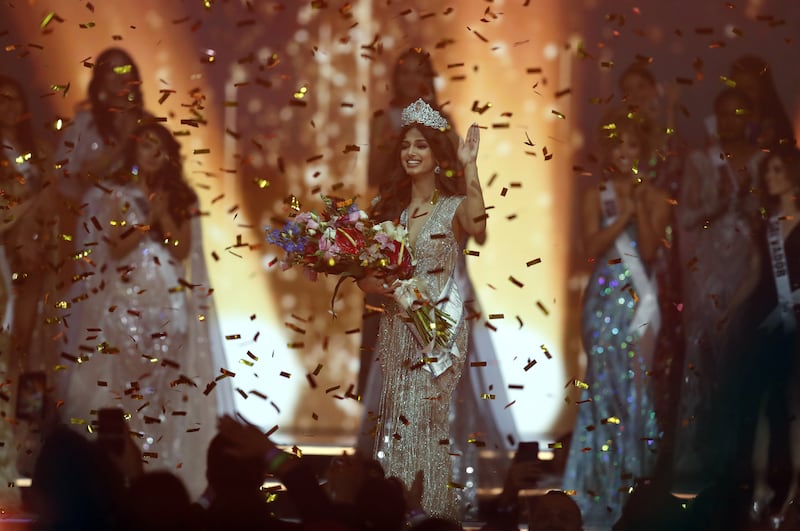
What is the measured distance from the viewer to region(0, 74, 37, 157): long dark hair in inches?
285

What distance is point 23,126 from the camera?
7.25 m

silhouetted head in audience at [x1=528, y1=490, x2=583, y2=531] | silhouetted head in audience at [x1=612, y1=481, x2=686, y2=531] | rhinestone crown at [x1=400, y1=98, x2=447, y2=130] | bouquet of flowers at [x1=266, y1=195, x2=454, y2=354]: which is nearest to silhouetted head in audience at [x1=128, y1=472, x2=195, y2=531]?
silhouetted head in audience at [x1=528, y1=490, x2=583, y2=531]

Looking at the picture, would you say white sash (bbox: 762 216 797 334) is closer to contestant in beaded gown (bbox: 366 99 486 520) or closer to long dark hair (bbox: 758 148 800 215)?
long dark hair (bbox: 758 148 800 215)

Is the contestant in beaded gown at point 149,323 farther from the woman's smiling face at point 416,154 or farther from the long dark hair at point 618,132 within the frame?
the long dark hair at point 618,132

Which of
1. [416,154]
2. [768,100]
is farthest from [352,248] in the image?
[768,100]

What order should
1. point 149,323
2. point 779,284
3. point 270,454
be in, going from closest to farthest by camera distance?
point 270,454 < point 779,284 < point 149,323

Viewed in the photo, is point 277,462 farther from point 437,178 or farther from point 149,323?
point 149,323

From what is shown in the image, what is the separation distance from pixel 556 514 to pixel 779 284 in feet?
12.1

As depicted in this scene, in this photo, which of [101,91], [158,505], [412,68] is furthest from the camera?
[101,91]

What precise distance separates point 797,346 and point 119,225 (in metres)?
3.61

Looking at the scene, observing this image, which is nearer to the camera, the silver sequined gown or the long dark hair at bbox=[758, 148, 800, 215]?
the silver sequined gown

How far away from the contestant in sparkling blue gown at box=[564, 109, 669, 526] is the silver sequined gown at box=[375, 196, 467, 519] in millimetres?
1381

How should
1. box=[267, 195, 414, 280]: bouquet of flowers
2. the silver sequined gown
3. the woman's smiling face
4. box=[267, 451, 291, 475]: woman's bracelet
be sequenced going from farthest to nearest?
the woman's smiling face, the silver sequined gown, box=[267, 195, 414, 280]: bouquet of flowers, box=[267, 451, 291, 475]: woman's bracelet

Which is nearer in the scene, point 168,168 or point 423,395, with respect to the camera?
point 423,395
